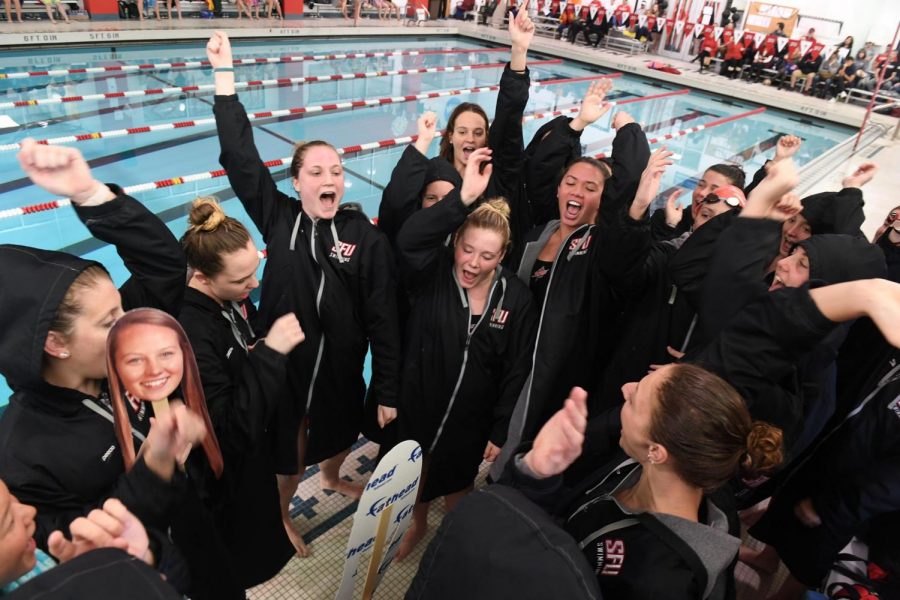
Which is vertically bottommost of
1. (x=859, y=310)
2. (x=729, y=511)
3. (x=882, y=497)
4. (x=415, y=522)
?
(x=415, y=522)

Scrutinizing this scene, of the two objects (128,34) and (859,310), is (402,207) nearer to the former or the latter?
(859,310)

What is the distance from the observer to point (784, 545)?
2.22 meters

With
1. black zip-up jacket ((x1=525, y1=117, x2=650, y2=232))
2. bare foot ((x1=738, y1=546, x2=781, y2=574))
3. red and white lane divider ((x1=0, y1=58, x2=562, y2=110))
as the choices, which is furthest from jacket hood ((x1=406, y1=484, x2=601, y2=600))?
red and white lane divider ((x1=0, y1=58, x2=562, y2=110))

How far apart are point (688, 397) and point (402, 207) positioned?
65.4 inches

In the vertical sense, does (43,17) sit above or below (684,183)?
above

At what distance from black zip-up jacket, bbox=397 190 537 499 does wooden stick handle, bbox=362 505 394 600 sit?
578 mm

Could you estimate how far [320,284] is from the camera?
231 centimetres

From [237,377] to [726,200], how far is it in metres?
2.22

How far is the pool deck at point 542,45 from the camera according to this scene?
28.0ft

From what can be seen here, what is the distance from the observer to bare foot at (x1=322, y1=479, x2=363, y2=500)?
2.84 meters

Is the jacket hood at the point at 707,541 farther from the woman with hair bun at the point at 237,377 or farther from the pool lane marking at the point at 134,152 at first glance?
the pool lane marking at the point at 134,152

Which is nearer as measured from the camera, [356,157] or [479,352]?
[479,352]

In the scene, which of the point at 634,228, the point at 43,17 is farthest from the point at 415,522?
the point at 43,17

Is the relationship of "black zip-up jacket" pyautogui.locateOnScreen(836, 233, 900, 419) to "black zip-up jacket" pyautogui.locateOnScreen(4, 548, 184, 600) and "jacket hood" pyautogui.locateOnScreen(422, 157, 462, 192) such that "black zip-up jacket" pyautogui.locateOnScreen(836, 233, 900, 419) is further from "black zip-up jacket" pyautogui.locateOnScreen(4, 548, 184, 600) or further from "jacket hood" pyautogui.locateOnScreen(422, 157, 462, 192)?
"black zip-up jacket" pyautogui.locateOnScreen(4, 548, 184, 600)
